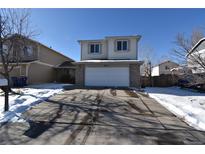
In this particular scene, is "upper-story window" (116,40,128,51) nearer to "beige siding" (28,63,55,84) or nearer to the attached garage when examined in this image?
the attached garage

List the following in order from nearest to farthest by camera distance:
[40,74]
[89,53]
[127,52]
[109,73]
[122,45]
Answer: [109,73] → [127,52] → [122,45] → [89,53] → [40,74]

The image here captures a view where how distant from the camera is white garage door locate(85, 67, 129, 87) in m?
16.8

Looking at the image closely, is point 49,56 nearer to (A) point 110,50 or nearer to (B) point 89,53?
(B) point 89,53

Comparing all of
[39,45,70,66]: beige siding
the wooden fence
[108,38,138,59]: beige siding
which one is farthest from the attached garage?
[39,45,70,66]: beige siding

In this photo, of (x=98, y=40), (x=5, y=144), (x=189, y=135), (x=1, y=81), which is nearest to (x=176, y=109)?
(x=189, y=135)

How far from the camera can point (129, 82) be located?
16719 mm

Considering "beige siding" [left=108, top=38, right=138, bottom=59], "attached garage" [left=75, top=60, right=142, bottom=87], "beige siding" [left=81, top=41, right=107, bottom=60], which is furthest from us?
"beige siding" [left=81, top=41, right=107, bottom=60]

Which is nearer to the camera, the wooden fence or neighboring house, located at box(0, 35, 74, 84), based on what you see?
neighboring house, located at box(0, 35, 74, 84)

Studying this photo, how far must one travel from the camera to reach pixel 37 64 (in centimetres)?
2014

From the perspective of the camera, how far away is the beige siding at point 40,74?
1911 cm

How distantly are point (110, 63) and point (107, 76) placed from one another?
1335 millimetres

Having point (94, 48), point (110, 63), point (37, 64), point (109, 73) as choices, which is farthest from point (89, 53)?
point (37, 64)

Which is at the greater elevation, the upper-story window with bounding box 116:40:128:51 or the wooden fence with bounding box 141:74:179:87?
the upper-story window with bounding box 116:40:128:51

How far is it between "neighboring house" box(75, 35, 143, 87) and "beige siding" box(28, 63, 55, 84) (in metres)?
5.46
